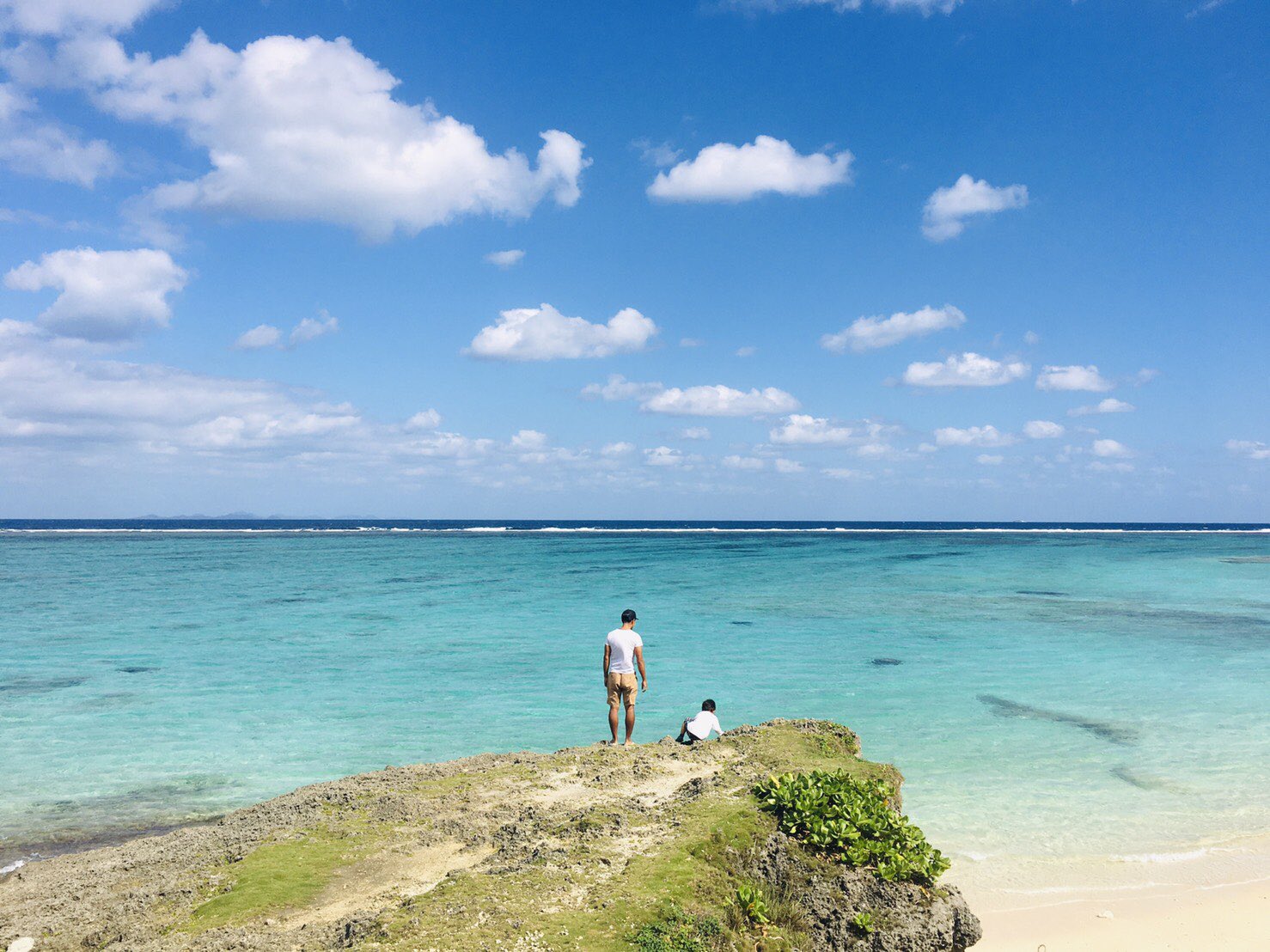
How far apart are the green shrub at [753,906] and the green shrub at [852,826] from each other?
35.4 inches

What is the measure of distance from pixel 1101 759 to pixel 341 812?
1404cm

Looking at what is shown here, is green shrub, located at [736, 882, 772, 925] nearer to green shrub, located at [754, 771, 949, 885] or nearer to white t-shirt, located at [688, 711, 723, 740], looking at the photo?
green shrub, located at [754, 771, 949, 885]

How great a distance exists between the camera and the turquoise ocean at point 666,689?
41.7ft

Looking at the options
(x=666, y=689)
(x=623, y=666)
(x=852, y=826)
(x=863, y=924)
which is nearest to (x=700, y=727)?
(x=623, y=666)

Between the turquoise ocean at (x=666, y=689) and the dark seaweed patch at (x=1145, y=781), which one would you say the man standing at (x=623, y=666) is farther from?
the dark seaweed patch at (x=1145, y=781)

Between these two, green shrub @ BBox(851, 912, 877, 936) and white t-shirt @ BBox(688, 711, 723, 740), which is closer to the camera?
green shrub @ BBox(851, 912, 877, 936)

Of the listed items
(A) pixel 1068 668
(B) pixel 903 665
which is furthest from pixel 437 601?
(A) pixel 1068 668

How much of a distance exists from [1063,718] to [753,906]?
1472 centimetres

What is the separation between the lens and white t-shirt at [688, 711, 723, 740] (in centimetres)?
1190

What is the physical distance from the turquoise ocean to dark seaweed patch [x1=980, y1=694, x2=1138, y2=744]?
9cm

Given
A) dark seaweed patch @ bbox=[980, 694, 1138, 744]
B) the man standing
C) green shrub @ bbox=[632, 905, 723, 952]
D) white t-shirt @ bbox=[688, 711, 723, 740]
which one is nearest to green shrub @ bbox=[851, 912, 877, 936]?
green shrub @ bbox=[632, 905, 723, 952]

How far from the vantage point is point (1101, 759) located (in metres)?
15.0

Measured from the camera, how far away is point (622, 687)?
12.4m

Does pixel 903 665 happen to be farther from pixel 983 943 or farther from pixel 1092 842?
pixel 983 943
